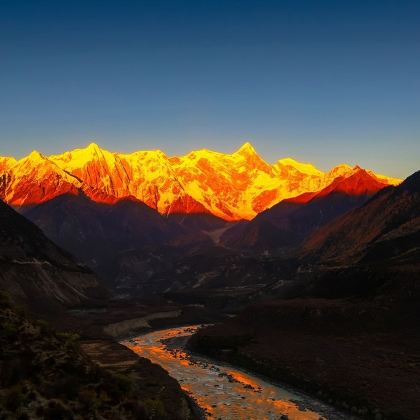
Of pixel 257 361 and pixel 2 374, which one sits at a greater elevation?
pixel 2 374

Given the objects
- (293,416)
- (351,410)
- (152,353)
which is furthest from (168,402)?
(152,353)

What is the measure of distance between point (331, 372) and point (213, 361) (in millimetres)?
33348

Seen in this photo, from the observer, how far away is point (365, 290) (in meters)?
138

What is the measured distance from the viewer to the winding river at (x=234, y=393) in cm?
7436

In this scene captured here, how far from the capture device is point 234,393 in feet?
279

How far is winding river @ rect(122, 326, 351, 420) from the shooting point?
7436cm

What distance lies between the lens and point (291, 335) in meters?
126

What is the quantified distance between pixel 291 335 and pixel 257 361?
19929mm

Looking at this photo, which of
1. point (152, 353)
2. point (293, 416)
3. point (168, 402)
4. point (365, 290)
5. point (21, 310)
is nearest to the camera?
point (21, 310)

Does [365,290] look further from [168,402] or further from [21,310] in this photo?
[21,310]

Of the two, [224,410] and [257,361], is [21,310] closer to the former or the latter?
[224,410]

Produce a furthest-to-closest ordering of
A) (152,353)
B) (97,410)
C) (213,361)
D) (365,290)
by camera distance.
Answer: (365,290)
(152,353)
(213,361)
(97,410)

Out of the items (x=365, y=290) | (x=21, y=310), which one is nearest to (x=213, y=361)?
(x=365, y=290)

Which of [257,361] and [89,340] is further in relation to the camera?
[89,340]
